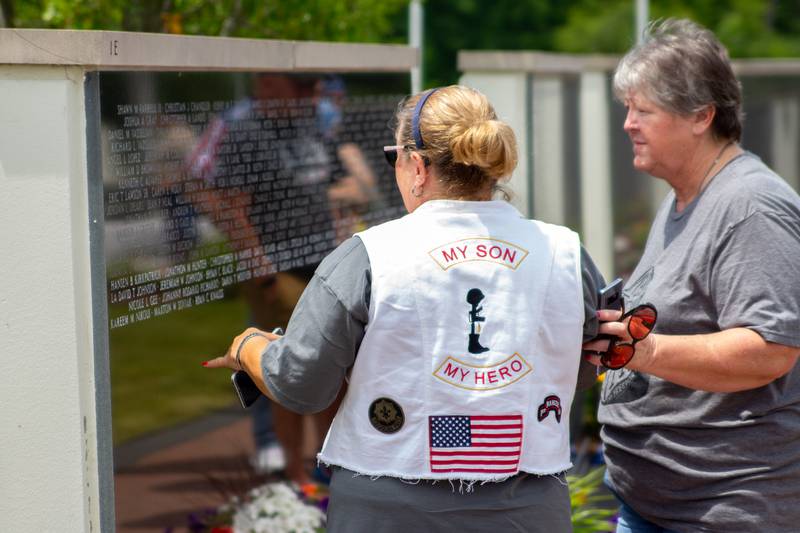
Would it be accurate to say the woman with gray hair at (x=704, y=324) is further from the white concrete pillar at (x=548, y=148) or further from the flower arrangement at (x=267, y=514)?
the white concrete pillar at (x=548, y=148)

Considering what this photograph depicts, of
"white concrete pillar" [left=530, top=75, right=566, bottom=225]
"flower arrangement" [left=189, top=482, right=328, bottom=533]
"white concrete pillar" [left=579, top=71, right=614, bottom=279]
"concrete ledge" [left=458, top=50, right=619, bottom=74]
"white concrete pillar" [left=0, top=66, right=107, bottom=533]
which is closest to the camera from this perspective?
"white concrete pillar" [left=0, top=66, right=107, bottom=533]

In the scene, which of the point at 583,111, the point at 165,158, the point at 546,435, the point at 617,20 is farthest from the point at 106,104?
the point at 617,20

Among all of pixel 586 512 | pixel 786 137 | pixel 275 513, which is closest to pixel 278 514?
pixel 275 513

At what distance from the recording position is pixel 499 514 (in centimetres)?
233

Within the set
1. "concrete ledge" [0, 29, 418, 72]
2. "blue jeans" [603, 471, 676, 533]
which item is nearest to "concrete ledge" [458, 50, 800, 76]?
"concrete ledge" [0, 29, 418, 72]

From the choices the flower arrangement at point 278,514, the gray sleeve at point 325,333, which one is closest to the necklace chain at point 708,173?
the gray sleeve at point 325,333

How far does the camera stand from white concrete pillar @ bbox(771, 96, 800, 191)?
10148 millimetres

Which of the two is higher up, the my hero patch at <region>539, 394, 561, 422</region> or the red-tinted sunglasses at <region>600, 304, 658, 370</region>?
the red-tinted sunglasses at <region>600, 304, 658, 370</region>

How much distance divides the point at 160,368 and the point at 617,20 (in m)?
11.9

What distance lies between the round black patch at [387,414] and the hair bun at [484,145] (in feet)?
1.63

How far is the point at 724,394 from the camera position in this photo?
2699 millimetres

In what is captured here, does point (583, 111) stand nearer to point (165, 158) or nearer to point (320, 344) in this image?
point (165, 158)

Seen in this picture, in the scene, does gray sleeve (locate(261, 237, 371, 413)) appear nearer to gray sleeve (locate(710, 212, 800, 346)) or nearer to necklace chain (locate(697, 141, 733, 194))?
gray sleeve (locate(710, 212, 800, 346))

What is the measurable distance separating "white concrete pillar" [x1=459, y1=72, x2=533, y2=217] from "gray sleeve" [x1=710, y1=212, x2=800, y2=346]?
8.16ft
